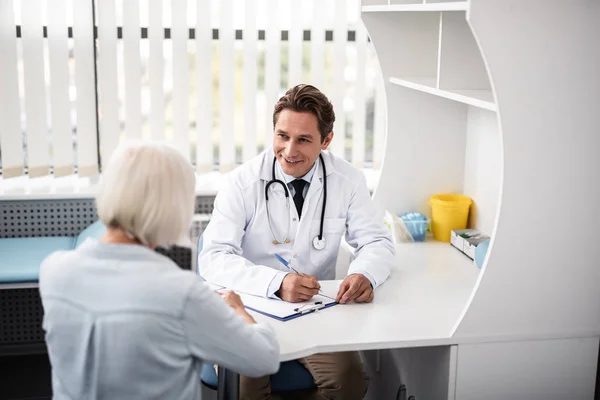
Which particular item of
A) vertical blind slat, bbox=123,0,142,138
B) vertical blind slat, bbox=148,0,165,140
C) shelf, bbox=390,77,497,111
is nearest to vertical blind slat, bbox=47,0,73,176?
vertical blind slat, bbox=123,0,142,138

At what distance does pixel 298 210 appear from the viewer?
103 inches

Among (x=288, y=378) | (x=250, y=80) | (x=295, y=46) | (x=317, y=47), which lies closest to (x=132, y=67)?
(x=250, y=80)

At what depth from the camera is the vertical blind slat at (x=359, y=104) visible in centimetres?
380

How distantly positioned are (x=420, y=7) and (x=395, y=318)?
99 cm

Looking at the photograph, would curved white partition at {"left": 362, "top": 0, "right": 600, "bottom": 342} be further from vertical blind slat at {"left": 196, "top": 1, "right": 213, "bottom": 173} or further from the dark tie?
vertical blind slat at {"left": 196, "top": 1, "right": 213, "bottom": 173}

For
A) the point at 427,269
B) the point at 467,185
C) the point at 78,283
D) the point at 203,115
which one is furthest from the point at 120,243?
the point at 203,115

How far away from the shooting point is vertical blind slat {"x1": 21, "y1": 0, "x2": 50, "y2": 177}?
3.57m

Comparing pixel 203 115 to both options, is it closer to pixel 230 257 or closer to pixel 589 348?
pixel 230 257

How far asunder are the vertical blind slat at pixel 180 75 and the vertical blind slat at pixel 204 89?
5cm

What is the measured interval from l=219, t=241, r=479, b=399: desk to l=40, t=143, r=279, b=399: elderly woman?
0.42m

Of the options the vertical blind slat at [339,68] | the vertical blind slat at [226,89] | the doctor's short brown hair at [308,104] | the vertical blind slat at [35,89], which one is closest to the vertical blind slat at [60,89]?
the vertical blind slat at [35,89]

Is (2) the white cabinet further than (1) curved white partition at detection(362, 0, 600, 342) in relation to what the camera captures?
Yes

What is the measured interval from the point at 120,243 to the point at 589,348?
4.59 ft

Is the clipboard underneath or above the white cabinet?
above
